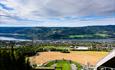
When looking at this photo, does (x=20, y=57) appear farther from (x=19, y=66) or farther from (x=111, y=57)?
(x=111, y=57)

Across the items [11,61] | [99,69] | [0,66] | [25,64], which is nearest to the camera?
[99,69]

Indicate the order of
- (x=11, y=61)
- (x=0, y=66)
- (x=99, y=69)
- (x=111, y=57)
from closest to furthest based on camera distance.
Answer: (x=111, y=57)
(x=99, y=69)
(x=0, y=66)
(x=11, y=61)

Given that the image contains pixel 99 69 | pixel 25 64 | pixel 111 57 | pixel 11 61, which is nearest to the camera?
pixel 111 57

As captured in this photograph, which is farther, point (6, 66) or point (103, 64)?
point (6, 66)

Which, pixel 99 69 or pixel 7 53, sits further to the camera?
pixel 7 53

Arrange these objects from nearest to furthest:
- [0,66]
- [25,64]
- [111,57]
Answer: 1. [111,57]
2. [0,66]
3. [25,64]

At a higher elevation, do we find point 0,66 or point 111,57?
point 111,57

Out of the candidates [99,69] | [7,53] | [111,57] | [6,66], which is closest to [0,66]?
[6,66]

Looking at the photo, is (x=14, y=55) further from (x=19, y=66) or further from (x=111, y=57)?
(x=111, y=57)

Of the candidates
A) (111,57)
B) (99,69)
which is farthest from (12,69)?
(111,57)
